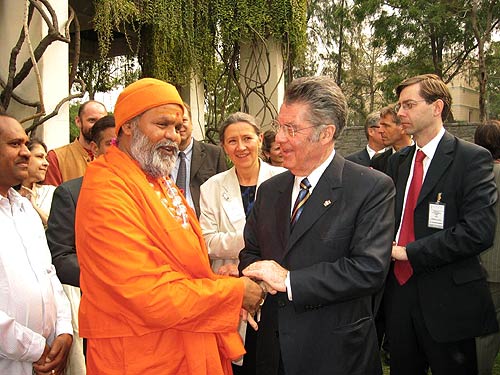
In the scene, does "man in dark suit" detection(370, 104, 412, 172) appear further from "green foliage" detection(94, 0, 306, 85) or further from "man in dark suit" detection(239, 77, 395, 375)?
"green foliage" detection(94, 0, 306, 85)

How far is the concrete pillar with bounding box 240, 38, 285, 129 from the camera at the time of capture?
9094 millimetres

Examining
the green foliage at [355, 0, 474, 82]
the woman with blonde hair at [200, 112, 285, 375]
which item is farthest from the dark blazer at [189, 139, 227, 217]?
the green foliage at [355, 0, 474, 82]

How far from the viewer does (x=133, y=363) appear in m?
2.14

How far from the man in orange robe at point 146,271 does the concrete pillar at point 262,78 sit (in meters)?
6.86

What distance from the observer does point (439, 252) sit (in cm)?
297

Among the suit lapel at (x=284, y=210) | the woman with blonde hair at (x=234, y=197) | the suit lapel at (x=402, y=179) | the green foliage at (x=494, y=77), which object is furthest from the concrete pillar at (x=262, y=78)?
the green foliage at (x=494, y=77)

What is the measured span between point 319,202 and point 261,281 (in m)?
0.46

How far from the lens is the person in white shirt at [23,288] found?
237 centimetres

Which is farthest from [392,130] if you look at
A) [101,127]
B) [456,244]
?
[101,127]

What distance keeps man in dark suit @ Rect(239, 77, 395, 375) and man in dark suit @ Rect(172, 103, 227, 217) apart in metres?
1.86

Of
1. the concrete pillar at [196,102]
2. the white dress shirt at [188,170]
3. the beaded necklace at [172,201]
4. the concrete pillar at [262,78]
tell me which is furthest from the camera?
the concrete pillar at [196,102]

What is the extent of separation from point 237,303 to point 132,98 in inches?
40.3

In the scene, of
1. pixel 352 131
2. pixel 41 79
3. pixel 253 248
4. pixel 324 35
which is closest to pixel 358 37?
pixel 324 35

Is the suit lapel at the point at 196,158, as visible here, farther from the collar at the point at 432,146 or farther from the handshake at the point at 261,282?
the handshake at the point at 261,282
